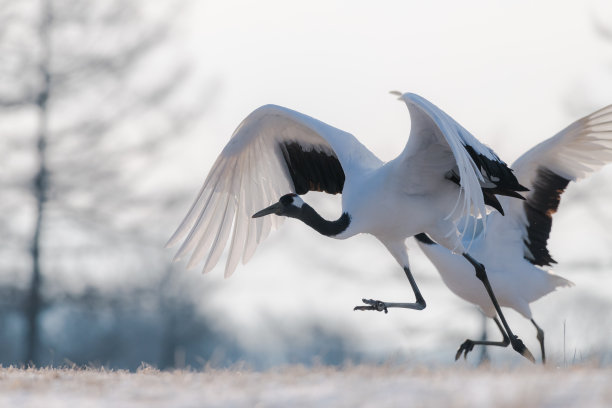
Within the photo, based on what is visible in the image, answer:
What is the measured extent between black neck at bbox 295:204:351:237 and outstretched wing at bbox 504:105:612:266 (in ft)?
6.51

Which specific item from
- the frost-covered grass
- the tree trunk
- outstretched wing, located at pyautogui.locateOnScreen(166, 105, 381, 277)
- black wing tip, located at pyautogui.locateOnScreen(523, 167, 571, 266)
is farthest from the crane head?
the tree trunk

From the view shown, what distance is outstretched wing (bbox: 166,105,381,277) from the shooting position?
26.7 feet

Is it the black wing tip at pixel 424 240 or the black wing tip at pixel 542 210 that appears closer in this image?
the black wing tip at pixel 542 210

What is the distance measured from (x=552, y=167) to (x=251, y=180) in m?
2.51

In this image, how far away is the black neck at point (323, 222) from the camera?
7.25 m

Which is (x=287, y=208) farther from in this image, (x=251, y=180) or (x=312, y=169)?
(x=312, y=169)

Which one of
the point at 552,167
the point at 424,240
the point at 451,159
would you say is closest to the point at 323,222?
the point at 451,159

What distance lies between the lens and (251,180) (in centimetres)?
841

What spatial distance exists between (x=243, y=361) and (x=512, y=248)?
160 inches

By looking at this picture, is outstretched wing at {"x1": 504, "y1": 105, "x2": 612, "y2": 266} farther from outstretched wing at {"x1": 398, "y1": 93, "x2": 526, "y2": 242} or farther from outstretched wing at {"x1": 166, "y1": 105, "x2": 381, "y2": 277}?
outstretched wing at {"x1": 166, "y1": 105, "x2": 381, "y2": 277}

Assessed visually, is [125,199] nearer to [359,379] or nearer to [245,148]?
[245,148]

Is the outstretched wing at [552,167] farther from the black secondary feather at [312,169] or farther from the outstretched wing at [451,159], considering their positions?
the black secondary feather at [312,169]

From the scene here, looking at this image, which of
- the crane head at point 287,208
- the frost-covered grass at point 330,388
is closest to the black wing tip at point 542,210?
the crane head at point 287,208

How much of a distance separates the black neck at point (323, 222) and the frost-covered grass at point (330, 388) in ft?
6.48
